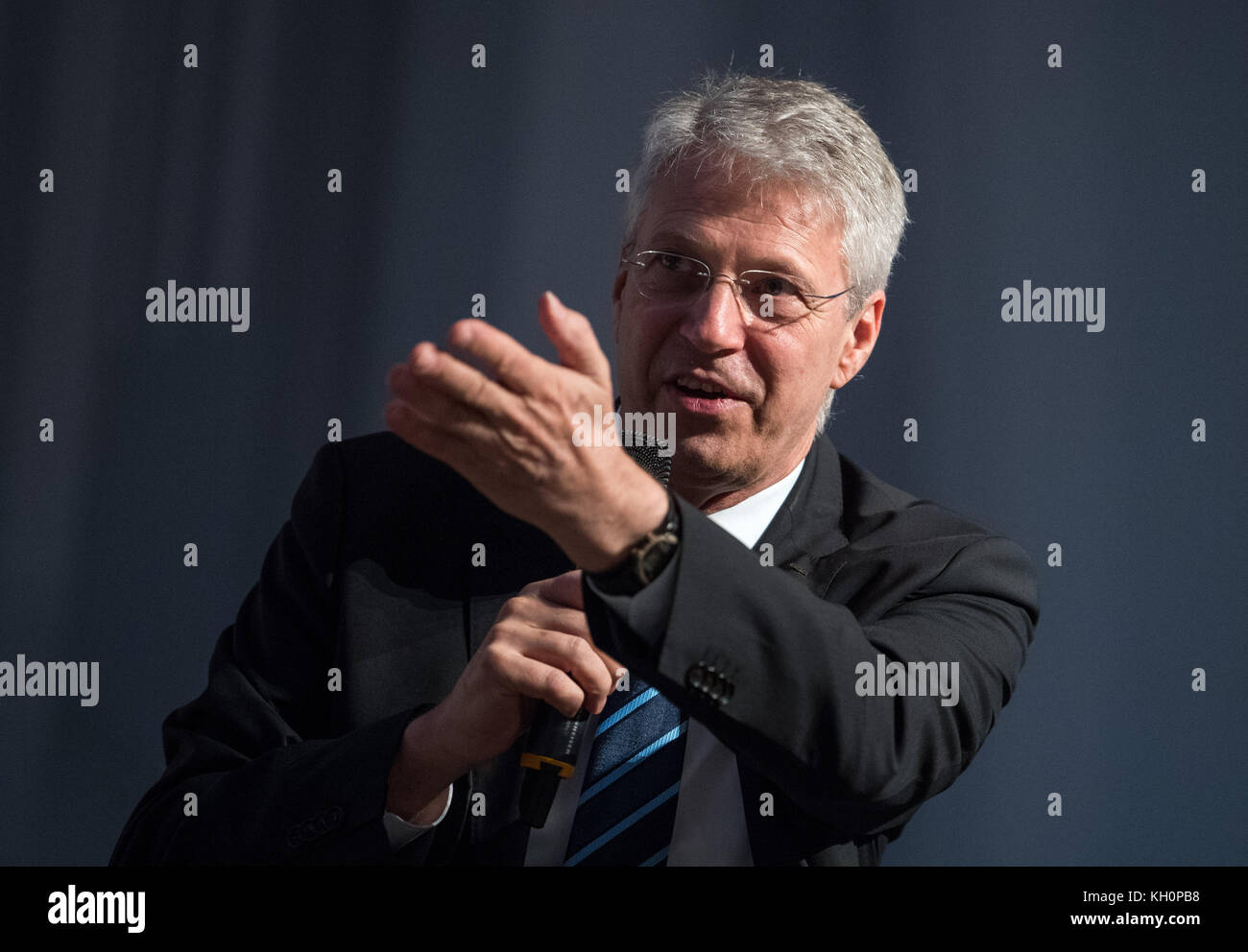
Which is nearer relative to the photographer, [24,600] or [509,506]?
[509,506]

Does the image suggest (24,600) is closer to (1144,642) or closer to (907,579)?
(907,579)

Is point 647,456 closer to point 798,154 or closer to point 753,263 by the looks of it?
point 753,263

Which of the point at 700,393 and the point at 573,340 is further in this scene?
the point at 700,393

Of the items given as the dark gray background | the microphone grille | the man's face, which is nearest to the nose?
the man's face

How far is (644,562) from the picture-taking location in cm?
95

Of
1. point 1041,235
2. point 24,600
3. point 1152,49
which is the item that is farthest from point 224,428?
point 1152,49

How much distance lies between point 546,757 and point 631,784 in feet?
0.96

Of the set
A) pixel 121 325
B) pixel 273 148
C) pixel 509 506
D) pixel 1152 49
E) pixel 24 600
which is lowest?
pixel 24 600

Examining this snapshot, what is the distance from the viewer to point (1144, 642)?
2.20m

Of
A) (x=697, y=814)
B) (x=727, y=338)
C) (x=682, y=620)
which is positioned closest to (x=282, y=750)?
(x=697, y=814)

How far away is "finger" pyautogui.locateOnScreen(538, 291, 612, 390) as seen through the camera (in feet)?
2.83

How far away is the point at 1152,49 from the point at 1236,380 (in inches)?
26.5

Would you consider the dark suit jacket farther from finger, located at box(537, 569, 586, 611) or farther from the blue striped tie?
finger, located at box(537, 569, 586, 611)
